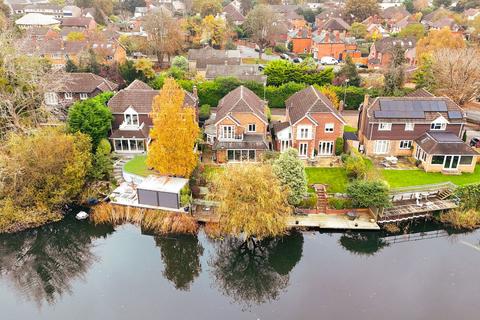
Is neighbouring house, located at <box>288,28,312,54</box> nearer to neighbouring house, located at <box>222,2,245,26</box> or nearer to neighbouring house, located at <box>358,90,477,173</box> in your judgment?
neighbouring house, located at <box>222,2,245,26</box>

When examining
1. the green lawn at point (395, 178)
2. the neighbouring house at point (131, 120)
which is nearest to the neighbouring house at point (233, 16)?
the neighbouring house at point (131, 120)

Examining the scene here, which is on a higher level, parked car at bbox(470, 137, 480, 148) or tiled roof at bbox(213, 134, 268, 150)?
tiled roof at bbox(213, 134, 268, 150)

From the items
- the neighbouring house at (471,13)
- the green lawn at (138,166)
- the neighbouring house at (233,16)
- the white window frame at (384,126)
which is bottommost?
the green lawn at (138,166)

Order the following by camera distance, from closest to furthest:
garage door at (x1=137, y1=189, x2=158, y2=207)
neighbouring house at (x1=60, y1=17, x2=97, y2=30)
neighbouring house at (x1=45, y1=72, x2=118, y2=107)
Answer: garage door at (x1=137, y1=189, x2=158, y2=207) → neighbouring house at (x1=45, y1=72, x2=118, y2=107) → neighbouring house at (x1=60, y1=17, x2=97, y2=30)

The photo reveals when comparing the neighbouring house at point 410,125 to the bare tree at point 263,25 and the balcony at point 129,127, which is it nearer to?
the balcony at point 129,127

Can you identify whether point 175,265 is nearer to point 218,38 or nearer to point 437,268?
point 437,268

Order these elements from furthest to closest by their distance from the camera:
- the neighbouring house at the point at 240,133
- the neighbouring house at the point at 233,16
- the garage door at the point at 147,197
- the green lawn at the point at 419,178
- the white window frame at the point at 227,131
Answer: the neighbouring house at the point at 233,16 < the white window frame at the point at 227,131 < the neighbouring house at the point at 240,133 < the green lawn at the point at 419,178 < the garage door at the point at 147,197

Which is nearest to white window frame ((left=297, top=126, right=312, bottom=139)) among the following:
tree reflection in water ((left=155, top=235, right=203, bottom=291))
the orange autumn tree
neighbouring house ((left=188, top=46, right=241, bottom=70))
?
the orange autumn tree
